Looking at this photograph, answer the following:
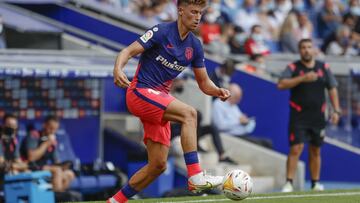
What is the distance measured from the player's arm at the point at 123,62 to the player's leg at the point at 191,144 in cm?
55

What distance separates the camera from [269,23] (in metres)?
24.2

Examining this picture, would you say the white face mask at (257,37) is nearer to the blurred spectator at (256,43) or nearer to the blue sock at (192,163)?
the blurred spectator at (256,43)

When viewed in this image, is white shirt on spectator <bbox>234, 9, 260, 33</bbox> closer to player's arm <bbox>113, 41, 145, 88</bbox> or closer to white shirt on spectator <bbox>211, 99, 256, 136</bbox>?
white shirt on spectator <bbox>211, 99, 256, 136</bbox>

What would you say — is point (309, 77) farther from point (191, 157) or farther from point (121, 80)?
point (121, 80)

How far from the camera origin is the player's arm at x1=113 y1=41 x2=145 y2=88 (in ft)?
33.4

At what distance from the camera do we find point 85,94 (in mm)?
19109

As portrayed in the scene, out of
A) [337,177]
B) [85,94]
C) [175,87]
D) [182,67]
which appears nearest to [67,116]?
[85,94]

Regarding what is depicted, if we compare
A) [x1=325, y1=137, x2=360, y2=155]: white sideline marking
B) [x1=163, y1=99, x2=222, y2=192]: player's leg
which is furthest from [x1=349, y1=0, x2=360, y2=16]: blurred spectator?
[x1=163, y1=99, x2=222, y2=192]: player's leg

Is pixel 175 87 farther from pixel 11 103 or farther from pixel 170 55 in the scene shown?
pixel 170 55

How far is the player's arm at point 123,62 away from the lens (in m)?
10.2

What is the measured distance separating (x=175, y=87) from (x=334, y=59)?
11.4ft

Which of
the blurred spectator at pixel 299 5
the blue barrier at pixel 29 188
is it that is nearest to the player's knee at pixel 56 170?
the blue barrier at pixel 29 188

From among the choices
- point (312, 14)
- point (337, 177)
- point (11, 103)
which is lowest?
point (337, 177)

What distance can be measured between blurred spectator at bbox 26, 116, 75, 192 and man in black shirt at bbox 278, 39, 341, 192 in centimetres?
320
